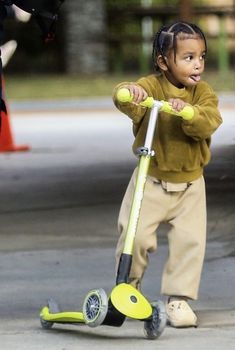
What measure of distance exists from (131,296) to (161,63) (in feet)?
3.46

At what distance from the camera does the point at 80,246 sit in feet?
24.8

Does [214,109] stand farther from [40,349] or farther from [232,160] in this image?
[232,160]

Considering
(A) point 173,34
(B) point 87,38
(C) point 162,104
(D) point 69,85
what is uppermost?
(A) point 173,34

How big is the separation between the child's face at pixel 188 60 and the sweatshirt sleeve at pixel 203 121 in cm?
11

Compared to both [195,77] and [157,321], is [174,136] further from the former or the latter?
[157,321]

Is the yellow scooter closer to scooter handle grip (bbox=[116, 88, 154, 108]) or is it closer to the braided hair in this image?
scooter handle grip (bbox=[116, 88, 154, 108])

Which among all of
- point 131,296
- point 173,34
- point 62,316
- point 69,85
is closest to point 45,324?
point 62,316

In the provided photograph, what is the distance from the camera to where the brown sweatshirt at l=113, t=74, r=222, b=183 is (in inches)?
208

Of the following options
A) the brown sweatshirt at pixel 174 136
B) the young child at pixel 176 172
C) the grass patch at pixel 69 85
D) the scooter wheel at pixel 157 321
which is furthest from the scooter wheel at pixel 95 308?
the grass patch at pixel 69 85

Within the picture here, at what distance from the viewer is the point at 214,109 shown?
17.4 feet

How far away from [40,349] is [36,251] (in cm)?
237

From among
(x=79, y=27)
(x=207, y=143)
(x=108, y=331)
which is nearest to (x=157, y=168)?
(x=207, y=143)

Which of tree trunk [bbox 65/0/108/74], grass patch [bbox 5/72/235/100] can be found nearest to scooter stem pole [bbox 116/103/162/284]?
grass patch [bbox 5/72/235/100]

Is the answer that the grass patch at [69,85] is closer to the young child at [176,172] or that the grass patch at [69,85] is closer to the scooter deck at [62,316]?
the young child at [176,172]
